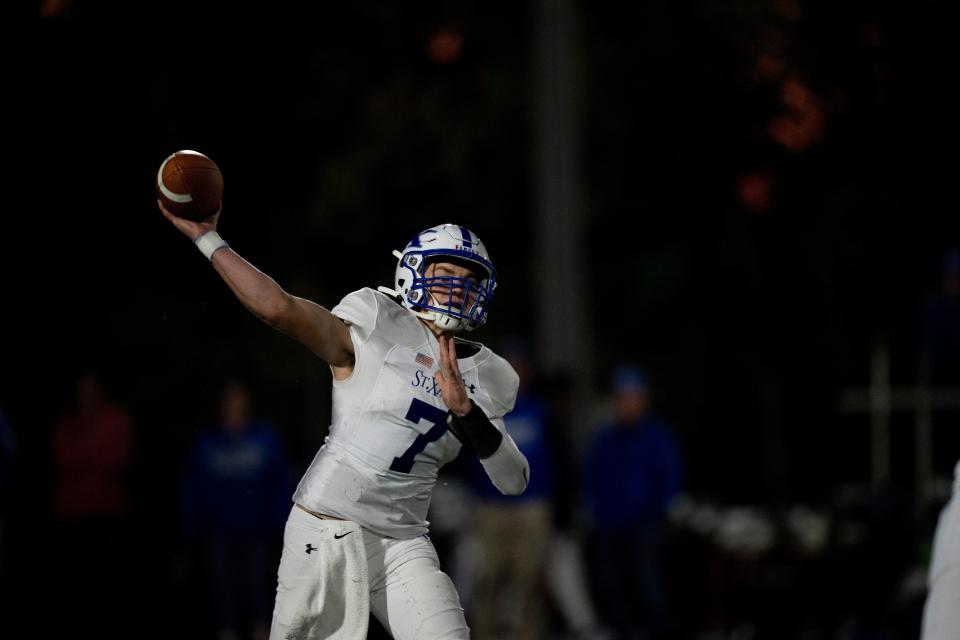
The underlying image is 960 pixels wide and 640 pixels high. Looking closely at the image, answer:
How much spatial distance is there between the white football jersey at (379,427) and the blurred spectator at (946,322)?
6.65 m

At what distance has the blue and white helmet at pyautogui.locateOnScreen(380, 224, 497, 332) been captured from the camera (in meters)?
6.15

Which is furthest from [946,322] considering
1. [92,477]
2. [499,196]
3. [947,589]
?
[499,196]

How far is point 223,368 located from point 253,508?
7818 millimetres

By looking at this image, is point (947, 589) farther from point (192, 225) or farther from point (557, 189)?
Answer: point (557, 189)

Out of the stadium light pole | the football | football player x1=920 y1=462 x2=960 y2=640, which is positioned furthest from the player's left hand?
the stadium light pole

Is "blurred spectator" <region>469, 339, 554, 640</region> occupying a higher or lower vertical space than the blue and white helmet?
lower

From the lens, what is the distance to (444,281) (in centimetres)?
614

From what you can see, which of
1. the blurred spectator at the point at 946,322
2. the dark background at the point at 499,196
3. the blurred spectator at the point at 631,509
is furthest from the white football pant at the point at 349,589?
the blurred spectator at the point at 946,322

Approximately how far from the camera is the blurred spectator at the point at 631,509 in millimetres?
11938

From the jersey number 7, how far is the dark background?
401 cm

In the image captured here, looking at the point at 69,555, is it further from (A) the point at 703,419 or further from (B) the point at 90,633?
(A) the point at 703,419

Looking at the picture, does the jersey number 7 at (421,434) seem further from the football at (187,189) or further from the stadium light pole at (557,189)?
the stadium light pole at (557,189)

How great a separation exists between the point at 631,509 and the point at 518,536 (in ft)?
2.70

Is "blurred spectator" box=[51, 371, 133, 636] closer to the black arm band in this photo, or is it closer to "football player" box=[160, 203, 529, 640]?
"football player" box=[160, 203, 529, 640]
